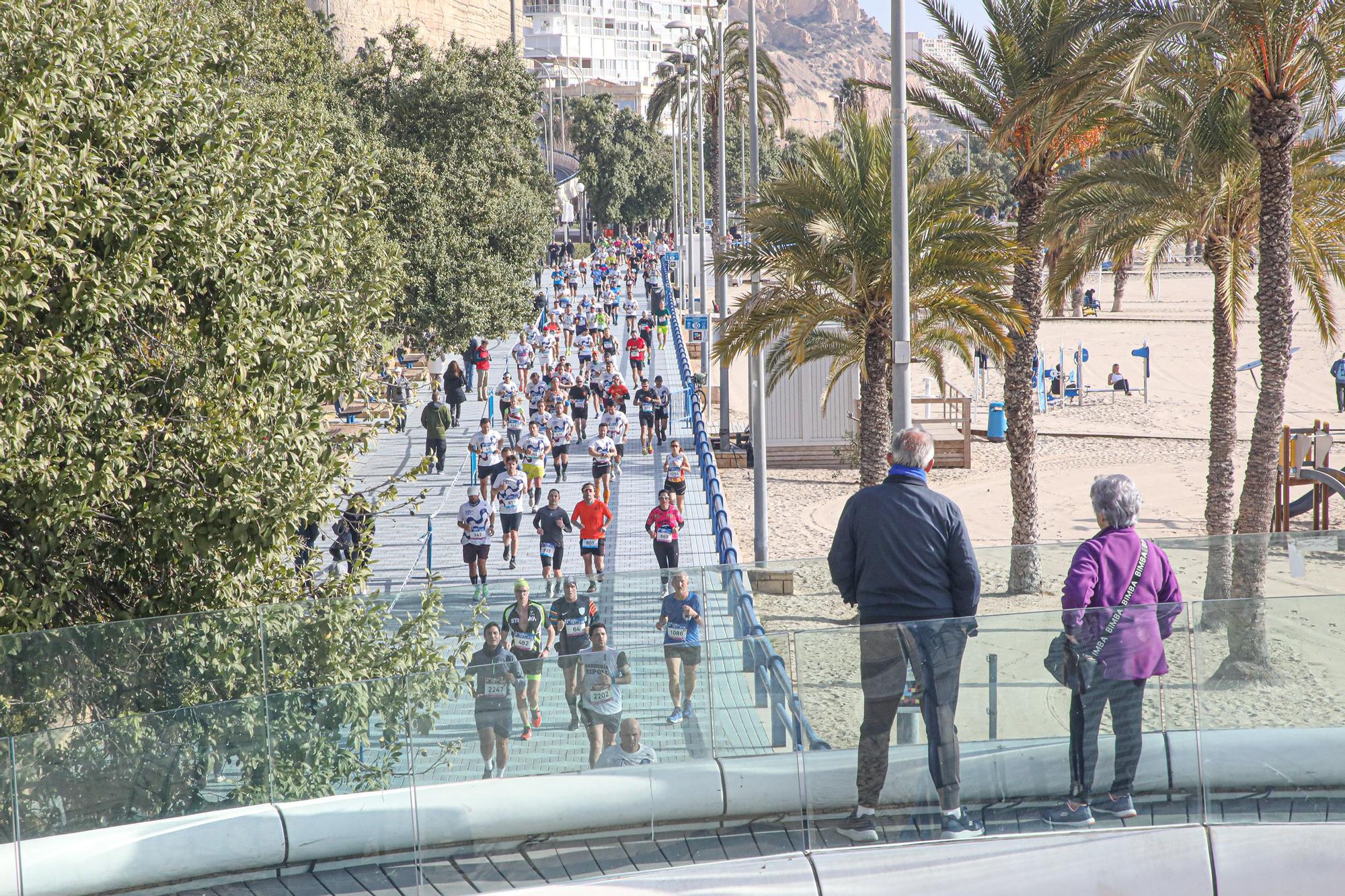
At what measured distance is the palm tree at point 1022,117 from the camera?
53.1ft

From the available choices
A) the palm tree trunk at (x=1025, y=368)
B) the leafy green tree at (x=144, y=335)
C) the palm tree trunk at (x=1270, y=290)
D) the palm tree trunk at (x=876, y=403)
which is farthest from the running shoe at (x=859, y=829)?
the palm tree trunk at (x=1025, y=368)

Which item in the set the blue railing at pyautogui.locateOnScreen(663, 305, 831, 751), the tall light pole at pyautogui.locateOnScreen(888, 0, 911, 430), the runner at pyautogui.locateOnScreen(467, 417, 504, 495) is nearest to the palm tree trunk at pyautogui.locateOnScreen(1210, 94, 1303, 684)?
the tall light pole at pyautogui.locateOnScreen(888, 0, 911, 430)

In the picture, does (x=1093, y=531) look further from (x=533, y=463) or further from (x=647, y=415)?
(x=647, y=415)

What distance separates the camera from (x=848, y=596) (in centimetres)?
580

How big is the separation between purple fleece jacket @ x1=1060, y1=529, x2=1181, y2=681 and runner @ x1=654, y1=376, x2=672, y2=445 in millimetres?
21184

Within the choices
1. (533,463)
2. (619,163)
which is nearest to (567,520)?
(533,463)

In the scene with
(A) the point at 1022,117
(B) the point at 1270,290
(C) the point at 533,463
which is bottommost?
(C) the point at 533,463

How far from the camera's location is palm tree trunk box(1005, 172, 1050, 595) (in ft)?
57.0

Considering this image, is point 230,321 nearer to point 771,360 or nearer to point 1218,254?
point 1218,254

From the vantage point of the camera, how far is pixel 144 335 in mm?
8555

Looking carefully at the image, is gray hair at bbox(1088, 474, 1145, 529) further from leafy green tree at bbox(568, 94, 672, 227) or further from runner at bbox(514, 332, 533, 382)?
leafy green tree at bbox(568, 94, 672, 227)

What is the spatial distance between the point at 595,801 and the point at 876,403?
477 inches

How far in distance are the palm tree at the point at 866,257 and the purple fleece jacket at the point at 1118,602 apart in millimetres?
11142

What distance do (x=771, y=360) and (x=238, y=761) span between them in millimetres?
17182
